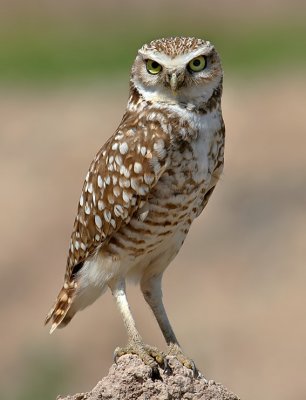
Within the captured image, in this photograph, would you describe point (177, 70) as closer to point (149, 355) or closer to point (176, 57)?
point (176, 57)

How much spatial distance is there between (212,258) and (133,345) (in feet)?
31.9

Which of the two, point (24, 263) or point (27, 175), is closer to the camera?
point (24, 263)

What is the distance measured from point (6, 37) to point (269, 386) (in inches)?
818

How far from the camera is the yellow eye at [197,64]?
894cm

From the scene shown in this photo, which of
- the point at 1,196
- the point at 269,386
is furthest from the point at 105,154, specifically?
the point at 1,196

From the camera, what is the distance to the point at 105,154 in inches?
370

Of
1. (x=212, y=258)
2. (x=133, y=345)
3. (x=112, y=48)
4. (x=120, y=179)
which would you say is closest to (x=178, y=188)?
(x=120, y=179)

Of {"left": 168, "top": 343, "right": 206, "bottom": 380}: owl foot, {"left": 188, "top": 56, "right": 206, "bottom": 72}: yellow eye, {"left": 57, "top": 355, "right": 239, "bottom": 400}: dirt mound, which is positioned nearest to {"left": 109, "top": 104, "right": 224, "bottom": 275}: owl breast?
{"left": 188, "top": 56, "right": 206, "bottom": 72}: yellow eye

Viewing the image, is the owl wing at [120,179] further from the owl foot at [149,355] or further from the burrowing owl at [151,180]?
the owl foot at [149,355]

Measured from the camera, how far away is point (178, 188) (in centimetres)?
927

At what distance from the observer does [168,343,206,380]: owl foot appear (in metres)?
9.02

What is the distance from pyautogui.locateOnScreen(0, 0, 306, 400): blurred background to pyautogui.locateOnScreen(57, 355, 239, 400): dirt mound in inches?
288

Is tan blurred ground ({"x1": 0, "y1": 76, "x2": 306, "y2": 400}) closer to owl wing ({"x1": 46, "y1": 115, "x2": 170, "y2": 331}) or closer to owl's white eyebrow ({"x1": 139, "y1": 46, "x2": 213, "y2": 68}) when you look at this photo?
owl wing ({"x1": 46, "y1": 115, "x2": 170, "y2": 331})

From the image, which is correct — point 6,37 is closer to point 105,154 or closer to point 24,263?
point 24,263
